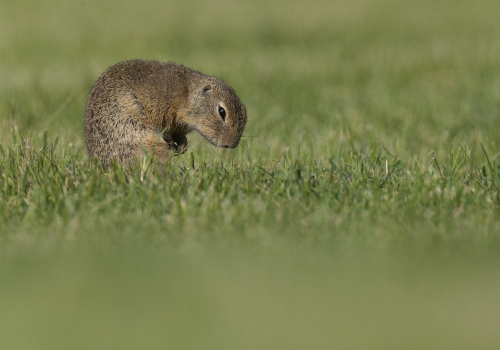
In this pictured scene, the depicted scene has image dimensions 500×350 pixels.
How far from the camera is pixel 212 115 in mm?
5945

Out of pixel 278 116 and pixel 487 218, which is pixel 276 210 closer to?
pixel 487 218

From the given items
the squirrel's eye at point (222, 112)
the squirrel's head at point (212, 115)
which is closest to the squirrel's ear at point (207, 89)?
the squirrel's head at point (212, 115)

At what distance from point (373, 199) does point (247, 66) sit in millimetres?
7412

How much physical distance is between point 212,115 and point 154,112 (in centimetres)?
51

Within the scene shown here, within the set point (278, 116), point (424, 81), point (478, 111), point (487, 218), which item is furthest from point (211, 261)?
point (424, 81)

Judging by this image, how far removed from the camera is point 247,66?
11.7 metres

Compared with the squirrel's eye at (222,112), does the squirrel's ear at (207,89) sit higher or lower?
higher

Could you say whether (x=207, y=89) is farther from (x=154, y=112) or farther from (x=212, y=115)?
(x=154, y=112)

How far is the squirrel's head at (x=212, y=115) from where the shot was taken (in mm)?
5941

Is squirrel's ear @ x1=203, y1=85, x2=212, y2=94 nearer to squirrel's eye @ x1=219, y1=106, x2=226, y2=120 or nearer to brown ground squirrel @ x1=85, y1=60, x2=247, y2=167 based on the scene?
brown ground squirrel @ x1=85, y1=60, x2=247, y2=167

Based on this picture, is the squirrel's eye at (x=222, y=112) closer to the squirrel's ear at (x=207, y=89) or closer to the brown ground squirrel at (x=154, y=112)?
the brown ground squirrel at (x=154, y=112)

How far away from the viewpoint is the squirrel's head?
5.94 metres

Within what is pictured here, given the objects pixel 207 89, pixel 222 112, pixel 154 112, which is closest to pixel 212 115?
pixel 222 112

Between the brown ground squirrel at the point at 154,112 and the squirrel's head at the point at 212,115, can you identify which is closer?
the brown ground squirrel at the point at 154,112
